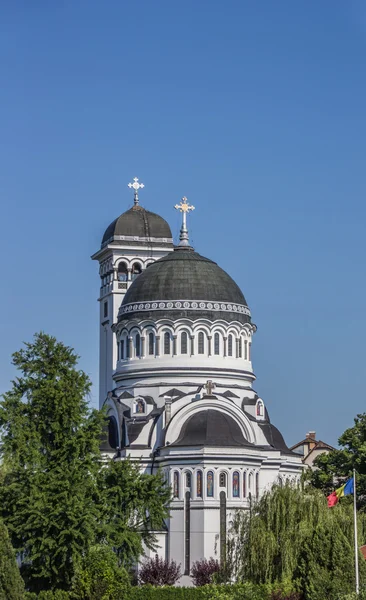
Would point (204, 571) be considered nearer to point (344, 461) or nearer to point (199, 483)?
point (199, 483)

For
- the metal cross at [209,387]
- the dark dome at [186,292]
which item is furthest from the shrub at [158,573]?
the dark dome at [186,292]

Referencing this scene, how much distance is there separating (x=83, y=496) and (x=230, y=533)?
44.4ft

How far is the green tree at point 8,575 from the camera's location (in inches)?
1990

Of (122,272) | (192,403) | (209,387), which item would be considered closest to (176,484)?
(192,403)

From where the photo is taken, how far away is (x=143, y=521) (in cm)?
6128

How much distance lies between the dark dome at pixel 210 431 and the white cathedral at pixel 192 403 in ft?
0.23

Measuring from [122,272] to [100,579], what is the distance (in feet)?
134

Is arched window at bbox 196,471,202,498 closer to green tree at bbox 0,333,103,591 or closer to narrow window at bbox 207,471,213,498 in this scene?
narrow window at bbox 207,471,213,498

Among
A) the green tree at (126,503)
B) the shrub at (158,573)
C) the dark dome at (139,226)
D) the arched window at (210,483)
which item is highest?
the dark dome at (139,226)

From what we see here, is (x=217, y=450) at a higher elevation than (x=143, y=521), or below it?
higher

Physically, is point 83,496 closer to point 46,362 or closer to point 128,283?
point 46,362

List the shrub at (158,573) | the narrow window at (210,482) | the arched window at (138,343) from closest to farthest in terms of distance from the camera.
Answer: the shrub at (158,573) < the narrow window at (210,482) < the arched window at (138,343)

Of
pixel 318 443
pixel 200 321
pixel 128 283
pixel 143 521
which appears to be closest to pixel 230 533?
pixel 143 521

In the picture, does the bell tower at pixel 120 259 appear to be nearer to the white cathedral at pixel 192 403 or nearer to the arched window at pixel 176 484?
the white cathedral at pixel 192 403
